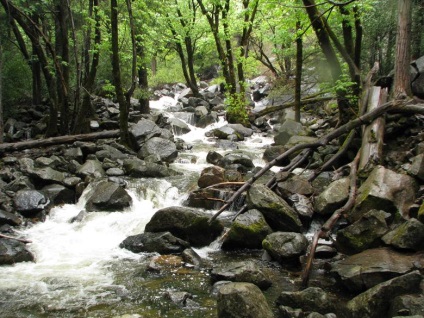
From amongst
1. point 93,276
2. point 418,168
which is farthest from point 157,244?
point 418,168

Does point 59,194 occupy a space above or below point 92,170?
below

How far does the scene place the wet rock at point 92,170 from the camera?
10.9 metres

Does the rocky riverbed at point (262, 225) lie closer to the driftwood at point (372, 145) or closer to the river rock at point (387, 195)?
the river rock at point (387, 195)

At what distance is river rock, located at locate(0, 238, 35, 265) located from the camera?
659 cm

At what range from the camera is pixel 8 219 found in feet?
26.8

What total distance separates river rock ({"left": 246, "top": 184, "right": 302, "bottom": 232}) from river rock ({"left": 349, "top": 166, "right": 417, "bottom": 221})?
1.14 meters

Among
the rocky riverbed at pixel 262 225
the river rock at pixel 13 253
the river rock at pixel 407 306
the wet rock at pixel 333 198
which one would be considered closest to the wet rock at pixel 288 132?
the rocky riverbed at pixel 262 225

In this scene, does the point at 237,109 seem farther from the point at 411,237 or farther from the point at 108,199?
the point at 411,237

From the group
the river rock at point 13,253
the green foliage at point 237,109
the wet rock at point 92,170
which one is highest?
the green foliage at point 237,109

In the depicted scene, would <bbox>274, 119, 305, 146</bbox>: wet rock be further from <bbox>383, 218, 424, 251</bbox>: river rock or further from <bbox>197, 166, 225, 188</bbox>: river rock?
<bbox>383, 218, 424, 251</bbox>: river rock

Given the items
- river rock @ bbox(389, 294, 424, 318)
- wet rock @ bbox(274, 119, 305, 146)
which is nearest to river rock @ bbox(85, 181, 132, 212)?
river rock @ bbox(389, 294, 424, 318)

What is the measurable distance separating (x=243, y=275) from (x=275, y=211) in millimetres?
2131

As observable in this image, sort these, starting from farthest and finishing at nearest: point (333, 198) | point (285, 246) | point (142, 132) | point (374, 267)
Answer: point (142, 132) < point (333, 198) < point (285, 246) < point (374, 267)

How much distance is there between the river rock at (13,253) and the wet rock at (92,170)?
3981 mm
